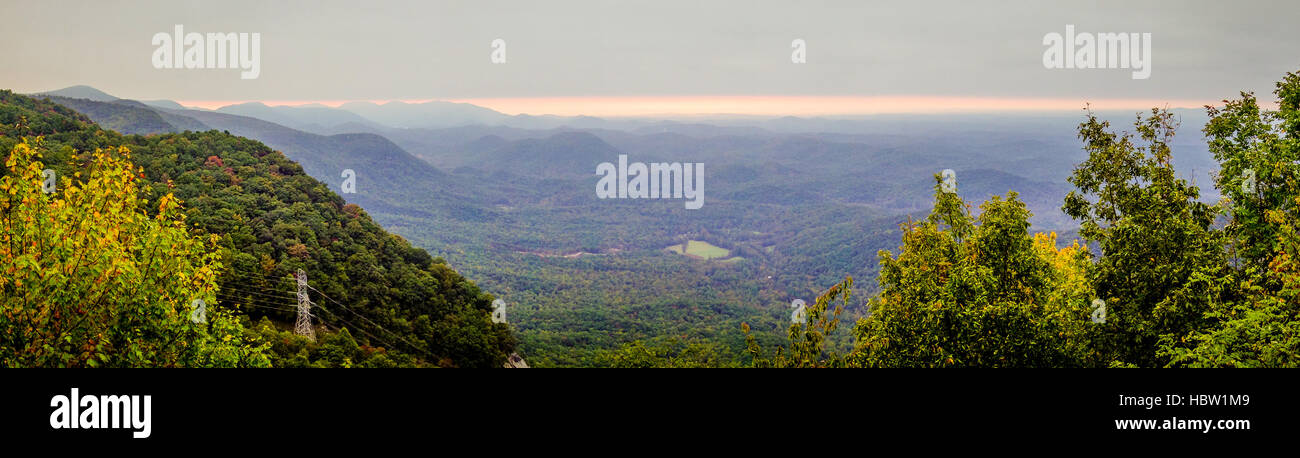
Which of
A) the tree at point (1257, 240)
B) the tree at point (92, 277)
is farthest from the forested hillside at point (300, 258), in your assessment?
the tree at point (1257, 240)

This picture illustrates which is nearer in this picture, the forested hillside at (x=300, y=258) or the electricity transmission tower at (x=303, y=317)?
the electricity transmission tower at (x=303, y=317)

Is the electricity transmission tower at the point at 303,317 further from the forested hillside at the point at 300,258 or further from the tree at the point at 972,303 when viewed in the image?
the tree at the point at 972,303

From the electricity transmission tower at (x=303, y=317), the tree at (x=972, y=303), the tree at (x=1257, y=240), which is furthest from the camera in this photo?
the electricity transmission tower at (x=303, y=317)

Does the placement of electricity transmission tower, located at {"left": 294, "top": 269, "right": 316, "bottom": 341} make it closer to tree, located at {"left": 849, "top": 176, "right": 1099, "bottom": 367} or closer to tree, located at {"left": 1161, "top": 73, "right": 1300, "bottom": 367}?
tree, located at {"left": 849, "top": 176, "right": 1099, "bottom": 367}

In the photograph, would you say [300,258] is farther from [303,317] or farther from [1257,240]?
[1257,240]
